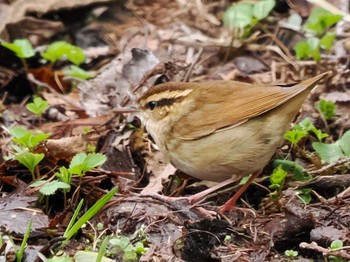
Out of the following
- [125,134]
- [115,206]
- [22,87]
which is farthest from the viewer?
[22,87]

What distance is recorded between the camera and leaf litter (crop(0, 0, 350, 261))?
4668mm

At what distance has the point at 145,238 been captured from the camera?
4.77 meters

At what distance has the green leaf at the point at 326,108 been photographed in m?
5.96

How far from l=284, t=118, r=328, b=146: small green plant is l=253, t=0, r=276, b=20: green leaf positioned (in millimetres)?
1767

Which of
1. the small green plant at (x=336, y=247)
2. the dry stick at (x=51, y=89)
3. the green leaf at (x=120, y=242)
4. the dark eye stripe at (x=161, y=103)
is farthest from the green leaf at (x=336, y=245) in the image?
the dry stick at (x=51, y=89)

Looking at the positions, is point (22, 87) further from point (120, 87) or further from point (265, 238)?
point (265, 238)

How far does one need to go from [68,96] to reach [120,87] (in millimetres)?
560

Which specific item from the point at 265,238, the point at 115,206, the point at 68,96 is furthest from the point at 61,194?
the point at 68,96

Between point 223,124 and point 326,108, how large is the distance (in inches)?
49.1

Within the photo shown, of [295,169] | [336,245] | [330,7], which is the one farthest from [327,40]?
[336,245]

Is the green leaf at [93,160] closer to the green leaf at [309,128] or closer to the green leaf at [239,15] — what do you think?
the green leaf at [309,128]

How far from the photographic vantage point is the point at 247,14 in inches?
295

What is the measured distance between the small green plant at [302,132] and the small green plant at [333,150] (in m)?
0.12

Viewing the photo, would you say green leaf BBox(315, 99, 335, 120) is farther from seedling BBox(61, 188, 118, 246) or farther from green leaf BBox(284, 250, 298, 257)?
seedling BBox(61, 188, 118, 246)
